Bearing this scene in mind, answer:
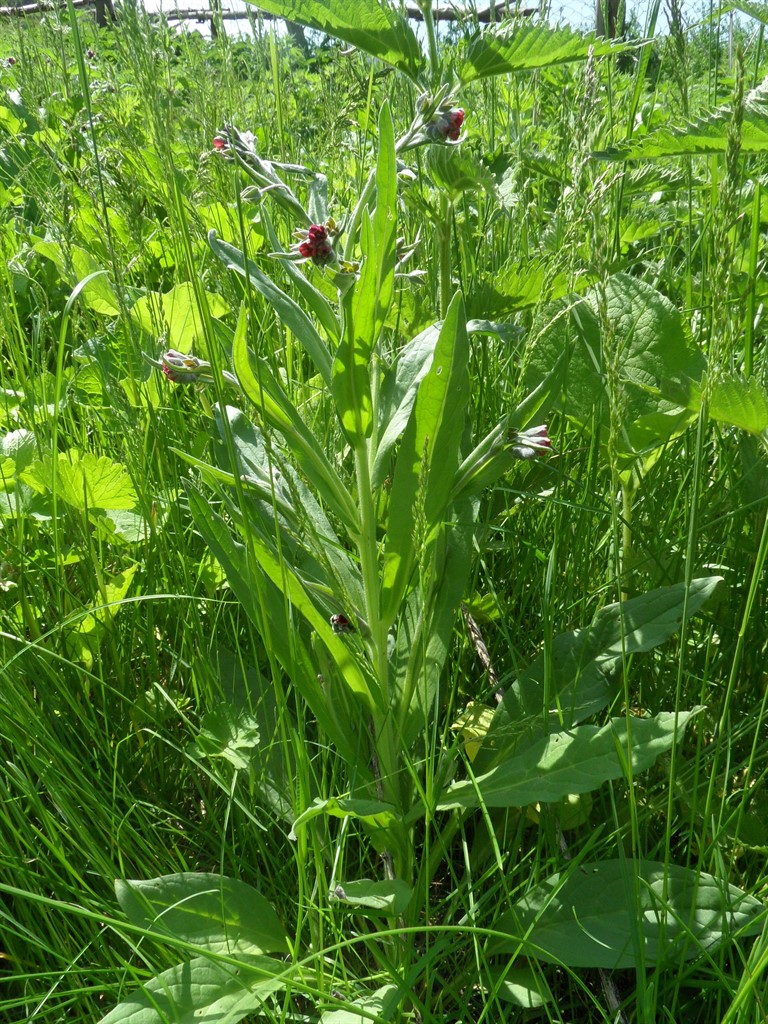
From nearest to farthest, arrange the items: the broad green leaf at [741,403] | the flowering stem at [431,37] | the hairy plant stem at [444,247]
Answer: the broad green leaf at [741,403] < the flowering stem at [431,37] < the hairy plant stem at [444,247]

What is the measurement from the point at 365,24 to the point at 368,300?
1.22ft

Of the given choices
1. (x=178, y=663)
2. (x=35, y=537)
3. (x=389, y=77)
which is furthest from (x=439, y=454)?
(x=389, y=77)

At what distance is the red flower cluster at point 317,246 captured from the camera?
925 mm

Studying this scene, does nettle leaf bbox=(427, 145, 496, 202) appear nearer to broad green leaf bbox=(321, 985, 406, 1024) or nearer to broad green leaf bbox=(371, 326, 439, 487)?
broad green leaf bbox=(371, 326, 439, 487)

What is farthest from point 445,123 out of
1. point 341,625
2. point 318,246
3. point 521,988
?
point 521,988

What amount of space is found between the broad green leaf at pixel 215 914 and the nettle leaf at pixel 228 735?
13 centimetres

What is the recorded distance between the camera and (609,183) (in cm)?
87

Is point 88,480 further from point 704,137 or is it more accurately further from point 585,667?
point 704,137

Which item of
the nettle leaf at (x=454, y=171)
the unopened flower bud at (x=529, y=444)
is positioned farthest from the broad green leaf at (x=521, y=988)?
the nettle leaf at (x=454, y=171)

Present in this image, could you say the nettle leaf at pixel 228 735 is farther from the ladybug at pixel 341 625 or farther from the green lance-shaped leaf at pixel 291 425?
the green lance-shaped leaf at pixel 291 425

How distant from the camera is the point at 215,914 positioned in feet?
3.12

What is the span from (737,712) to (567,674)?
25 centimetres

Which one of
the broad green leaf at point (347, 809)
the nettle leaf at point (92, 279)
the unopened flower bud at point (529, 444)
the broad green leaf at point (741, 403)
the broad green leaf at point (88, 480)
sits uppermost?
the nettle leaf at point (92, 279)

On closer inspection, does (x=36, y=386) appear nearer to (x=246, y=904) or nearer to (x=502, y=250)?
(x=502, y=250)
